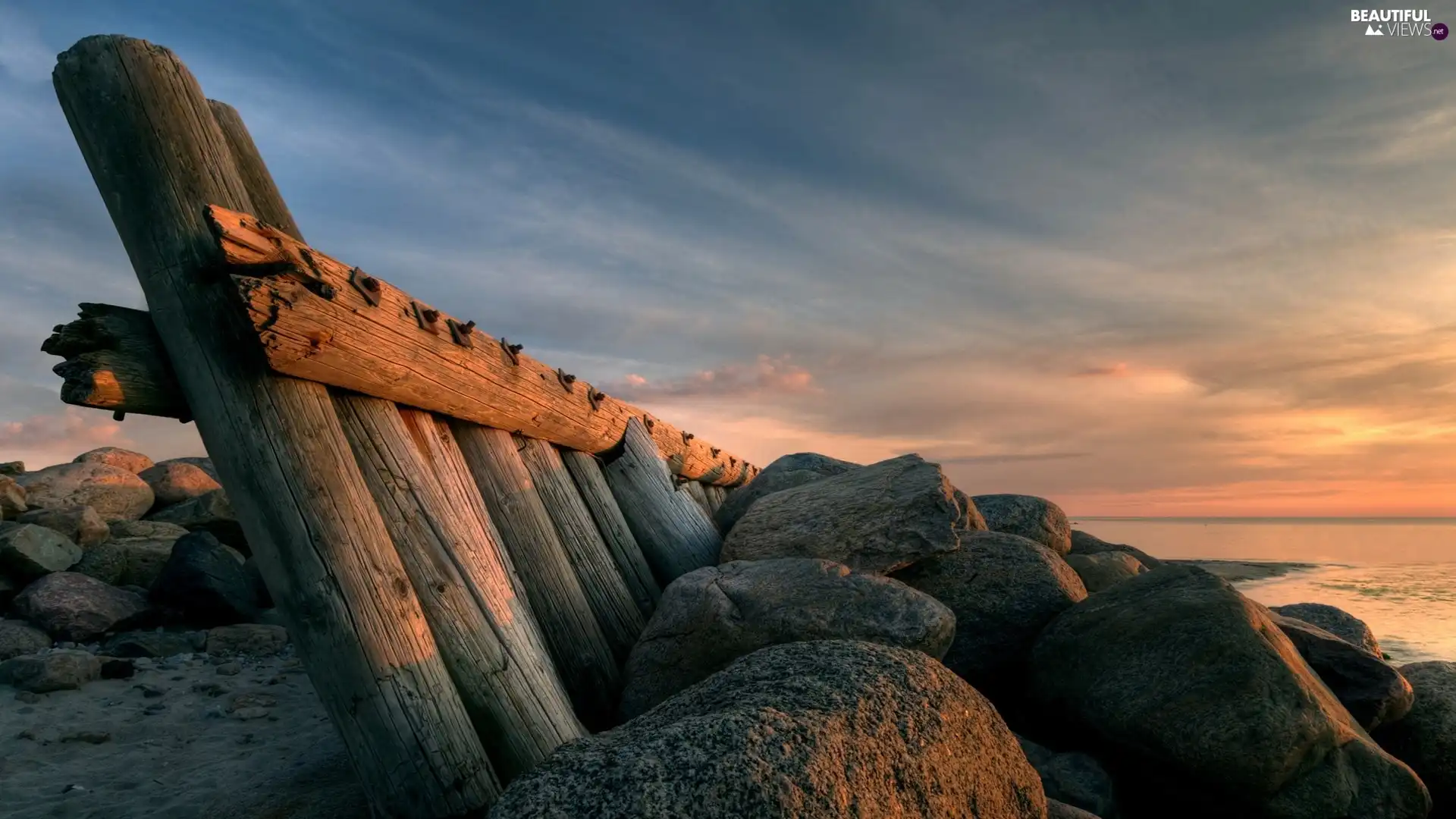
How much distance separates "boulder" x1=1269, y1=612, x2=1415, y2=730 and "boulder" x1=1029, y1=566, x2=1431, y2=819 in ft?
2.39

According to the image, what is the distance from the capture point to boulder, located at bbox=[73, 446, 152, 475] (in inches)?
615

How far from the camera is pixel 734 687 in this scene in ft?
9.94

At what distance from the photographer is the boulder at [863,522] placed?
232 inches

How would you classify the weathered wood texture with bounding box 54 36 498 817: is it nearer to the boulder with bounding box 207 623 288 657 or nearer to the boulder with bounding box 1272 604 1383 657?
the boulder with bounding box 207 623 288 657

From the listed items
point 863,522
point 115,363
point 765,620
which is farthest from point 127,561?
point 765,620

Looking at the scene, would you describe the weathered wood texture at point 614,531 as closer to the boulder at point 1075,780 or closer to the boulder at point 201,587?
the boulder at point 1075,780

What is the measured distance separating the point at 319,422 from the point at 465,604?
1.14m

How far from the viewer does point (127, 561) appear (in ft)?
37.9

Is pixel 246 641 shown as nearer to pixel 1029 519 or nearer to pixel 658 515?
pixel 658 515

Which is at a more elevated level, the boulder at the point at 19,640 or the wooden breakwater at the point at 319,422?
the wooden breakwater at the point at 319,422

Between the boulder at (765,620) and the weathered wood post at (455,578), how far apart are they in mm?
602

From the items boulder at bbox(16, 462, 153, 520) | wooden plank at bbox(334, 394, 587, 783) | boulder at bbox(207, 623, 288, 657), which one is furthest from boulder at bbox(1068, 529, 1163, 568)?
boulder at bbox(16, 462, 153, 520)

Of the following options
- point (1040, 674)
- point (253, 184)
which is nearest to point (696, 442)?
point (1040, 674)

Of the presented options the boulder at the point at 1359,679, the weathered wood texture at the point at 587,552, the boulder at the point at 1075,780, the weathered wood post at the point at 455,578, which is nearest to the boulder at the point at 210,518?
the weathered wood texture at the point at 587,552
